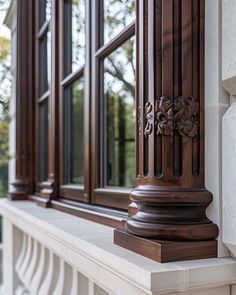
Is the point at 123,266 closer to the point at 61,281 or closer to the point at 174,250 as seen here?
the point at 174,250

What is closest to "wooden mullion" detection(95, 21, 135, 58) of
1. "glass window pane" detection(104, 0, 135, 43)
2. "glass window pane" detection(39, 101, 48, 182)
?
"glass window pane" detection(104, 0, 135, 43)

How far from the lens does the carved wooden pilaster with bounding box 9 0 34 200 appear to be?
193cm

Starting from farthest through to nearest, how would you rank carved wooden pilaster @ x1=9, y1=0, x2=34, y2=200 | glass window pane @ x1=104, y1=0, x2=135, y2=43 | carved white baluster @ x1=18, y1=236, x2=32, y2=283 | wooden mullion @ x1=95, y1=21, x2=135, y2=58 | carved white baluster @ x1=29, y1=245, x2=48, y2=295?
carved wooden pilaster @ x1=9, y1=0, x2=34, y2=200
carved white baluster @ x1=18, y1=236, x2=32, y2=283
carved white baluster @ x1=29, y1=245, x2=48, y2=295
glass window pane @ x1=104, y1=0, x2=135, y2=43
wooden mullion @ x1=95, y1=21, x2=135, y2=58

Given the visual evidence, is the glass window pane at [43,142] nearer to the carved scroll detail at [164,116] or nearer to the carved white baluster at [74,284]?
the carved white baluster at [74,284]

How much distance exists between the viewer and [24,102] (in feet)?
6.47

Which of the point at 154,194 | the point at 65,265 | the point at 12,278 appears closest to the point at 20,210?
the point at 65,265

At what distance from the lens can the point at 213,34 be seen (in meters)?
0.62

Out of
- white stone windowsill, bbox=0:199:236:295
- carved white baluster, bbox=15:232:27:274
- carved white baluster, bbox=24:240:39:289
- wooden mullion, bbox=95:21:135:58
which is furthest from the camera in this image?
carved white baluster, bbox=15:232:27:274

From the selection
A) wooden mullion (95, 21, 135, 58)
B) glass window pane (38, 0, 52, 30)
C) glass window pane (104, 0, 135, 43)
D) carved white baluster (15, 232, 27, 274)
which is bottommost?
carved white baluster (15, 232, 27, 274)

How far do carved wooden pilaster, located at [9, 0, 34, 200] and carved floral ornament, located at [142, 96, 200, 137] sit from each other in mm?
1394

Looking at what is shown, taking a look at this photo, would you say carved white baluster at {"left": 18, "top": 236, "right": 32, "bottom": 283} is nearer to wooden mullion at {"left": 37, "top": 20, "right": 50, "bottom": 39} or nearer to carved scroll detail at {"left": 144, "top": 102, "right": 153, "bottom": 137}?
wooden mullion at {"left": 37, "top": 20, "right": 50, "bottom": 39}

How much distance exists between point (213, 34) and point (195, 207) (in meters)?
0.27

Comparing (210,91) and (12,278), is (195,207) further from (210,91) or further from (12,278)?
(12,278)

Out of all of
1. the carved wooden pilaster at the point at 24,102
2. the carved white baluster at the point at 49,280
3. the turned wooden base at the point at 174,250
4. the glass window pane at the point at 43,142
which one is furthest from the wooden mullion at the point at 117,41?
the carved wooden pilaster at the point at 24,102
